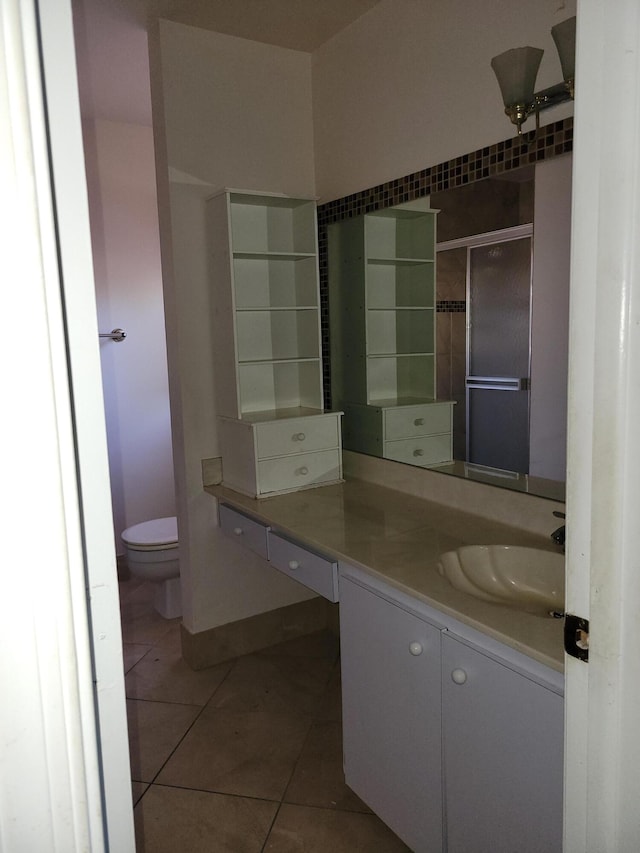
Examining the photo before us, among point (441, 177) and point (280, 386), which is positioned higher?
point (441, 177)

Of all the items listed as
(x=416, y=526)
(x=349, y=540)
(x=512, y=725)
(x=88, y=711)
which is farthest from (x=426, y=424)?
(x=88, y=711)

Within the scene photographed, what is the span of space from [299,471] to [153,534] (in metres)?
1.06

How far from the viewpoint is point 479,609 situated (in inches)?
56.9

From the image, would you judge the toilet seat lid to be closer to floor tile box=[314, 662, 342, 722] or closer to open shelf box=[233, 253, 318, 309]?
floor tile box=[314, 662, 342, 722]

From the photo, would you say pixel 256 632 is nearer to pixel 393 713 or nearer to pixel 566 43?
pixel 393 713

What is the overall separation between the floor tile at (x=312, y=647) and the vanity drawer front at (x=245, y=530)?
0.65m

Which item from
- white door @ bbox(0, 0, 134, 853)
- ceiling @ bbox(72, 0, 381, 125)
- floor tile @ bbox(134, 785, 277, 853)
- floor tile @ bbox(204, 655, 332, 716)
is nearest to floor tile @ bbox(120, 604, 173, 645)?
floor tile @ bbox(204, 655, 332, 716)

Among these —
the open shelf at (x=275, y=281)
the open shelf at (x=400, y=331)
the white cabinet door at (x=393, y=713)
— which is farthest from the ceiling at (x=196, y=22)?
the white cabinet door at (x=393, y=713)

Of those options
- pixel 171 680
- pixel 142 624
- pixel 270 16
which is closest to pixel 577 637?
pixel 171 680

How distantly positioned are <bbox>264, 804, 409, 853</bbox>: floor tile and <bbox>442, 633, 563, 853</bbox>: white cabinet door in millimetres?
379

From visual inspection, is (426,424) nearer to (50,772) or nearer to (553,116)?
(553,116)

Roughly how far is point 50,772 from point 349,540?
1382mm

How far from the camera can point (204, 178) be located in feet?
8.69

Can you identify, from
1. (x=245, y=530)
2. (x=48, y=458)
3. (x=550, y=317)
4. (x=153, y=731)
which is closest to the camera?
(x=48, y=458)
